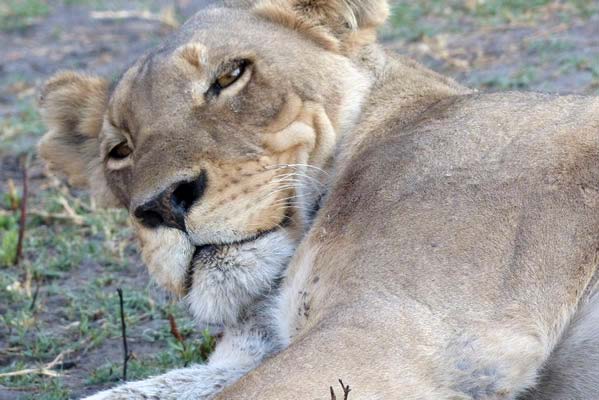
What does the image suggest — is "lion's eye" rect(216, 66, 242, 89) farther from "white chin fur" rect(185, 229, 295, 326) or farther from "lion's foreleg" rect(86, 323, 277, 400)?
"lion's foreleg" rect(86, 323, 277, 400)

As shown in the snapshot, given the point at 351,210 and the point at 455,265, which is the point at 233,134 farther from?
the point at 455,265

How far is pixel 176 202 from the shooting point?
11.1ft

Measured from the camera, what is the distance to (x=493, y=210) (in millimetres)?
3275

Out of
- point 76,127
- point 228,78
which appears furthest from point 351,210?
point 76,127

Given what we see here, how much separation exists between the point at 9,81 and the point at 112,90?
530 centimetres

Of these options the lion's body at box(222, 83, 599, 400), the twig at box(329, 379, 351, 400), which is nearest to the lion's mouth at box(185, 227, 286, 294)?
the lion's body at box(222, 83, 599, 400)

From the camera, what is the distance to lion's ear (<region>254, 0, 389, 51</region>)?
4004 mm

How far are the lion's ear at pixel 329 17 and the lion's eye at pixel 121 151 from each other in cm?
63

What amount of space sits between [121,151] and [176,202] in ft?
2.38

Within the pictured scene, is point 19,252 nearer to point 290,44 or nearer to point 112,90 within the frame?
point 112,90

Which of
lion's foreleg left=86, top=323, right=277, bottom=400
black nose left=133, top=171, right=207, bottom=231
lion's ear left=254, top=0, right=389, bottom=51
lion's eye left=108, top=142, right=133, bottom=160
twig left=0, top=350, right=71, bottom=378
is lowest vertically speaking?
twig left=0, top=350, right=71, bottom=378

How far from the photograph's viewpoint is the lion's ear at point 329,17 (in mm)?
4004

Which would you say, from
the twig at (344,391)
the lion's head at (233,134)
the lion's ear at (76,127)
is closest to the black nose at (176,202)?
the lion's head at (233,134)

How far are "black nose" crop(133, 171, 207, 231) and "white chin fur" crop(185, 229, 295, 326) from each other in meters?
0.13
